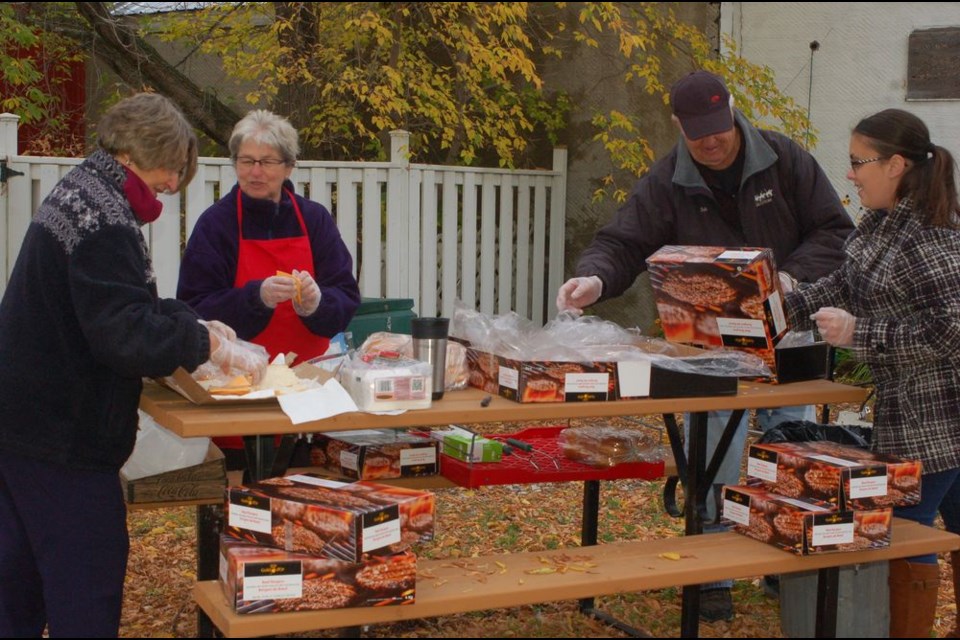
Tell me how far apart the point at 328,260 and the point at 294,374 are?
1127mm

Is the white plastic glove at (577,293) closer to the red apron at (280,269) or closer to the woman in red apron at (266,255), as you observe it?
the woman in red apron at (266,255)

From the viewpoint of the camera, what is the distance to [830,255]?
3.73 metres

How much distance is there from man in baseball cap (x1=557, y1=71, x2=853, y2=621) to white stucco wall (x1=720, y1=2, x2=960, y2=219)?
433 centimetres

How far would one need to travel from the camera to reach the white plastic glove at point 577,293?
12.0 feet

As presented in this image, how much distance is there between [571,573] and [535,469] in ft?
2.32

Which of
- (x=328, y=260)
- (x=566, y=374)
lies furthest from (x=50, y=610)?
(x=328, y=260)

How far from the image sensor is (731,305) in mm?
3309

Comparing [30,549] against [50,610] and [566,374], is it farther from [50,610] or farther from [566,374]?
[566,374]

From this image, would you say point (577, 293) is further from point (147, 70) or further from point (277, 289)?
point (147, 70)

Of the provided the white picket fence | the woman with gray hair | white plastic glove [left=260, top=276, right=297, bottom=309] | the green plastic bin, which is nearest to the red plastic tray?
white plastic glove [left=260, top=276, right=297, bottom=309]

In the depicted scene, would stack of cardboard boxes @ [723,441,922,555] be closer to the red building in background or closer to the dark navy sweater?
the dark navy sweater

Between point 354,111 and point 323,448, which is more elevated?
point 354,111

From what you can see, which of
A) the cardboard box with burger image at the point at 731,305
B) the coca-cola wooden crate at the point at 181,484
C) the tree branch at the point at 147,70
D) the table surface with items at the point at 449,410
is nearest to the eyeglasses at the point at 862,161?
the cardboard box with burger image at the point at 731,305

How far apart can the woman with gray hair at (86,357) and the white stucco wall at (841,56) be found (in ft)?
20.7
